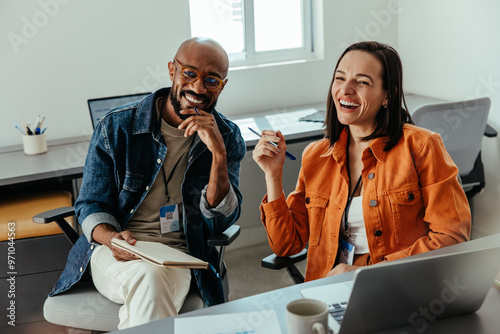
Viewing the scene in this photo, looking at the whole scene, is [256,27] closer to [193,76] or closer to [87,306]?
[193,76]

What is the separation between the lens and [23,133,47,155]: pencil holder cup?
8.95 feet

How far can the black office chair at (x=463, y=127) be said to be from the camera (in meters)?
2.71

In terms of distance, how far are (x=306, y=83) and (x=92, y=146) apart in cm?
198

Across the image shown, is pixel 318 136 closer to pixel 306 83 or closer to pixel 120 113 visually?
pixel 306 83

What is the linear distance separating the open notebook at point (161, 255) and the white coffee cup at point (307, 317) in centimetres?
66

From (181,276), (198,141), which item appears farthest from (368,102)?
(181,276)

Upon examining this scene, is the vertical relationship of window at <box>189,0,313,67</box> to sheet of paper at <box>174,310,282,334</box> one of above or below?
above

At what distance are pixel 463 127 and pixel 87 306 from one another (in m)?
1.97

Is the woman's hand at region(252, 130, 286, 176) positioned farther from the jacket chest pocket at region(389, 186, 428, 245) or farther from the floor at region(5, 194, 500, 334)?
the floor at region(5, 194, 500, 334)

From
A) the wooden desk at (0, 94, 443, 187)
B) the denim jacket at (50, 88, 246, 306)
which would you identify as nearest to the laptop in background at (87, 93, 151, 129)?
the wooden desk at (0, 94, 443, 187)

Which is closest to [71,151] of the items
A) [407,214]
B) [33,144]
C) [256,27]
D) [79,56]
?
[33,144]

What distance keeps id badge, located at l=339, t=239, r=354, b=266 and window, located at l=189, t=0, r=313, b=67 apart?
2.04 meters

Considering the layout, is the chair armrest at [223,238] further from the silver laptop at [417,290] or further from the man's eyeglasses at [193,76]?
the silver laptop at [417,290]

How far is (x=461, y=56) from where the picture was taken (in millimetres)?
3447
